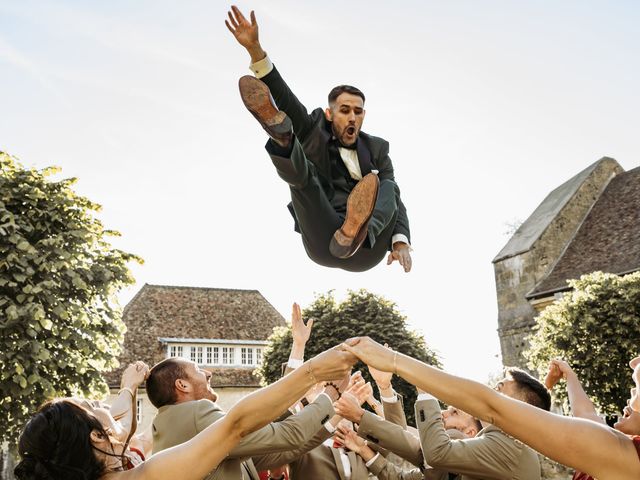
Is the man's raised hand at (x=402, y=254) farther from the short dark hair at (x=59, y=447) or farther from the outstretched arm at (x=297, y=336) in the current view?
the short dark hair at (x=59, y=447)

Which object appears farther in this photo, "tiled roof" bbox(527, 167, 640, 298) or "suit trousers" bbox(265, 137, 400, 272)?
"tiled roof" bbox(527, 167, 640, 298)

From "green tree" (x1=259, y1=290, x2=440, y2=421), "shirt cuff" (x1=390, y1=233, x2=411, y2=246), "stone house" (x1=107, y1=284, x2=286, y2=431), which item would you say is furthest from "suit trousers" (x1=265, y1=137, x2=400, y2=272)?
"stone house" (x1=107, y1=284, x2=286, y2=431)

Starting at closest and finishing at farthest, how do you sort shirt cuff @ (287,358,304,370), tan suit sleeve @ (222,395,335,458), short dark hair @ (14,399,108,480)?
short dark hair @ (14,399,108,480) < tan suit sleeve @ (222,395,335,458) < shirt cuff @ (287,358,304,370)

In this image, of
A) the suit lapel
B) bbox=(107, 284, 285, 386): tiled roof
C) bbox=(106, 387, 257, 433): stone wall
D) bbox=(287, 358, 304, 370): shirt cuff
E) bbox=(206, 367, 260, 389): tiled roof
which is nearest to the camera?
bbox=(287, 358, 304, 370): shirt cuff

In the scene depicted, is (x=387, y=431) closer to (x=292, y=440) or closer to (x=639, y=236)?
(x=292, y=440)

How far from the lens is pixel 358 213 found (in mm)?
4102

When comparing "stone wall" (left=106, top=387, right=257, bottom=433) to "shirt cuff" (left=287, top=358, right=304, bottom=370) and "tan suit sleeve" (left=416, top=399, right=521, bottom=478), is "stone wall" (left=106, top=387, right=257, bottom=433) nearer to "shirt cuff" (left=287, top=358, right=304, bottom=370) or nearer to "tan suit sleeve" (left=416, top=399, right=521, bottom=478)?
"shirt cuff" (left=287, top=358, right=304, bottom=370)

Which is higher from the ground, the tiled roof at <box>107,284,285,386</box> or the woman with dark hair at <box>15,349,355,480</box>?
the tiled roof at <box>107,284,285,386</box>

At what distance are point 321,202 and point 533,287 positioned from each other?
2201cm

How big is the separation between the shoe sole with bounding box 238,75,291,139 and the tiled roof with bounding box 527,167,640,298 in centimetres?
1911

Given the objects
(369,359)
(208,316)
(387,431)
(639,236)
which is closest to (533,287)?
(639,236)

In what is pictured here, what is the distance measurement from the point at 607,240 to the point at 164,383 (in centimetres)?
2208

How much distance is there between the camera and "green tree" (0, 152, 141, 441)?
37.0ft

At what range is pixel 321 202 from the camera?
446cm
